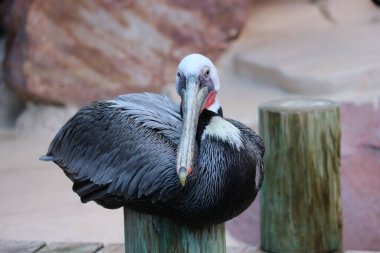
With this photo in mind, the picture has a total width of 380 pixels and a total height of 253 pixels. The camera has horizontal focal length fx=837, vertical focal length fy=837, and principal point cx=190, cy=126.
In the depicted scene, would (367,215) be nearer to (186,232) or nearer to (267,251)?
(267,251)

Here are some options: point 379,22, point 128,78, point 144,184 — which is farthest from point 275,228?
point 379,22

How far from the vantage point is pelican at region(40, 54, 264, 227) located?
2074mm

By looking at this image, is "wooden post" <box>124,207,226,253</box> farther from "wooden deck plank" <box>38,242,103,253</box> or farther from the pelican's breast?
"wooden deck plank" <box>38,242,103,253</box>

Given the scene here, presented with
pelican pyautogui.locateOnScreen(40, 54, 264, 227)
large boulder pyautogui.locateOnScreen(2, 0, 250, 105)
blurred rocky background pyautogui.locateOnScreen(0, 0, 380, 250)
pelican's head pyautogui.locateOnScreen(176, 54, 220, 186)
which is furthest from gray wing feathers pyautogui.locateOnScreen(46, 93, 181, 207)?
large boulder pyautogui.locateOnScreen(2, 0, 250, 105)

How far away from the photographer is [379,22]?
5680 mm

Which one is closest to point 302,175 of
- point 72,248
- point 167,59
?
point 72,248

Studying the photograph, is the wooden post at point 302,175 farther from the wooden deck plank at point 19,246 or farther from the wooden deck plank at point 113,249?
the wooden deck plank at point 19,246

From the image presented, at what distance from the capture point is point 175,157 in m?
2.11

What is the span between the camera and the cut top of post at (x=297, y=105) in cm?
322

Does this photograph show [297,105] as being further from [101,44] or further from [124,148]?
[101,44]

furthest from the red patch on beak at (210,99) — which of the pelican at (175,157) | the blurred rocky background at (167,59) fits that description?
the blurred rocky background at (167,59)

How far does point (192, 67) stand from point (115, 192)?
0.38 metres

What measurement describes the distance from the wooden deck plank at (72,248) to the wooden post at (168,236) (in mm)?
950

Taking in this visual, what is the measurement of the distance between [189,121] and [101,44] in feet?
11.5
